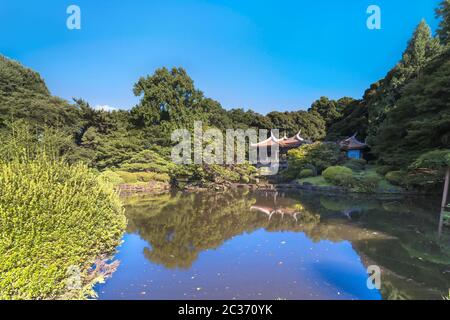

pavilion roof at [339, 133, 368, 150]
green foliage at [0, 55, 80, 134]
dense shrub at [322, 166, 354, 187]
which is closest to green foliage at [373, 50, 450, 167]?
A: dense shrub at [322, 166, 354, 187]

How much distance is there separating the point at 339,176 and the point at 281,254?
10.8 metres

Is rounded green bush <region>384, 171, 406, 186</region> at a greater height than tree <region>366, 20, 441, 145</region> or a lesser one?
lesser

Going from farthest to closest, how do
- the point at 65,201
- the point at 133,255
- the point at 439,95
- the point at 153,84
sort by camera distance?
the point at 153,84 < the point at 439,95 < the point at 133,255 < the point at 65,201

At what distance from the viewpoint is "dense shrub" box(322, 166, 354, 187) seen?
1515 cm

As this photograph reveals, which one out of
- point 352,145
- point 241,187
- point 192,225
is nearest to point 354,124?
point 352,145

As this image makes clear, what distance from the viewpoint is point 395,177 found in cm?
1419

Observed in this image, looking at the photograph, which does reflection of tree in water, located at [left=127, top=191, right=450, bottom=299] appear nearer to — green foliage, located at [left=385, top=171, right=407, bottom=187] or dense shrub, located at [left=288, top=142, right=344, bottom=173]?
green foliage, located at [left=385, top=171, right=407, bottom=187]

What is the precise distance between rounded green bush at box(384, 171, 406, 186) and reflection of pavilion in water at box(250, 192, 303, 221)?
559cm

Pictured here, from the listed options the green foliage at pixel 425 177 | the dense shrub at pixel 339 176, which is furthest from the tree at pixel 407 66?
the green foliage at pixel 425 177

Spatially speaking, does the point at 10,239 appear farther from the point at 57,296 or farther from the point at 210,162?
the point at 210,162

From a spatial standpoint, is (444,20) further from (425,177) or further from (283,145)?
(283,145)
